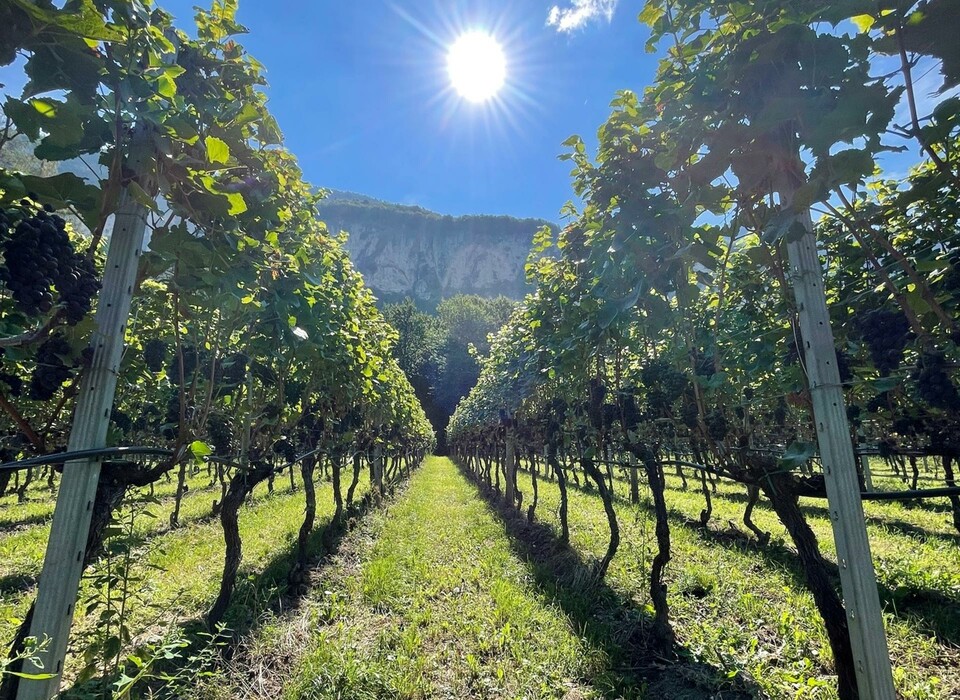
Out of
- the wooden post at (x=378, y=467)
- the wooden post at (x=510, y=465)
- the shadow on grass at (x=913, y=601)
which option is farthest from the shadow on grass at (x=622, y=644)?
the wooden post at (x=378, y=467)

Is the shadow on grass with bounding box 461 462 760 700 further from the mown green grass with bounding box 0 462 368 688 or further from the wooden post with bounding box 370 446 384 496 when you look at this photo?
the wooden post with bounding box 370 446 384 496

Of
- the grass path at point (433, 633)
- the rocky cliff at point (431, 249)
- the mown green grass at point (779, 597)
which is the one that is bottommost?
the grass path at point (433, 633)

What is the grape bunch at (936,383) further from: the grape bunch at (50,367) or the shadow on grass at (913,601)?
the grape bunch at (50,367)

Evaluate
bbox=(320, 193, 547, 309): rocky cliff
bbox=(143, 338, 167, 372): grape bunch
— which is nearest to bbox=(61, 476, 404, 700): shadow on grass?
bbox=(143, 338, 167, 372): grape bunch

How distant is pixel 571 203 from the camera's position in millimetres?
4461

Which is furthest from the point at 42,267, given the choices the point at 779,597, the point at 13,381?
the point at 779,597

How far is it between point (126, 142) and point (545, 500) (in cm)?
1296

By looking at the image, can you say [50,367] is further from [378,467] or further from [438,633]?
[378,467]

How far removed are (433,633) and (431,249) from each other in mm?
147048

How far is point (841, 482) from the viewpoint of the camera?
6.23 feet

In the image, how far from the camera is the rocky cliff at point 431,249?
136875 millimetres

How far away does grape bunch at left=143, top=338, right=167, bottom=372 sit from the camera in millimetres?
3691

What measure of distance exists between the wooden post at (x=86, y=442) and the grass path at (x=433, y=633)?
7.86ft

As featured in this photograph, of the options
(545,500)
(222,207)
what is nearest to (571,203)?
(222,207)
